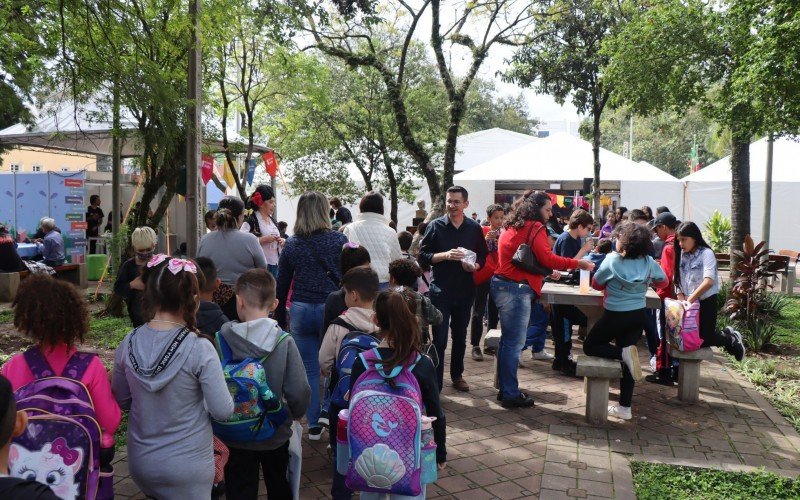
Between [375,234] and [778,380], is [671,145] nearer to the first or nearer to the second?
[778,380]

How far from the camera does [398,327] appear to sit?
3152 mm

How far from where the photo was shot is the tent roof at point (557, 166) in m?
20.4

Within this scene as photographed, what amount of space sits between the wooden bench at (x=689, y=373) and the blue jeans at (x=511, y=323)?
5.03ft

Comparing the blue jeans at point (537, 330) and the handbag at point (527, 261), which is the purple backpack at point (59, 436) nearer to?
the handbag at point (527, 261)

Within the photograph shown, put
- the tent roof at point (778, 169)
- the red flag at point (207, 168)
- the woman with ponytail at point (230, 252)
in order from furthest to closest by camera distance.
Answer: the tent roof at point (778, 169) → the red flag at point (207, 168) → the woman with ponytail at point (230, 252)

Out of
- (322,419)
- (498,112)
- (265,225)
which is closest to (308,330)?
(322,419)

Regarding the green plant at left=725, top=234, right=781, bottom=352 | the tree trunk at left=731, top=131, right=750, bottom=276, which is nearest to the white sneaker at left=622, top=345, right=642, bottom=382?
the green plant at left=725, top=234, right=781, bottom=352

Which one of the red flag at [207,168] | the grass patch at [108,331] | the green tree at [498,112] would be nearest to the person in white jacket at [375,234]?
the grass patch at [108,331]

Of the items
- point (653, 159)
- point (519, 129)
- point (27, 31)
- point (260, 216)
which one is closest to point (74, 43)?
point (27, 31)

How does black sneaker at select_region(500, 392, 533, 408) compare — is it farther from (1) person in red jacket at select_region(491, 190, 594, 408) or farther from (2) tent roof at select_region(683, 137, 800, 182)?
(2) tent roof at select_region(683, 137, 800, 182)

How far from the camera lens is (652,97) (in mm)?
10336

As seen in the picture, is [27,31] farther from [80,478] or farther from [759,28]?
[759,28]

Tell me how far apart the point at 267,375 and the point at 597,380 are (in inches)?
133

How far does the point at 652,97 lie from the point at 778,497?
23.9 ft
